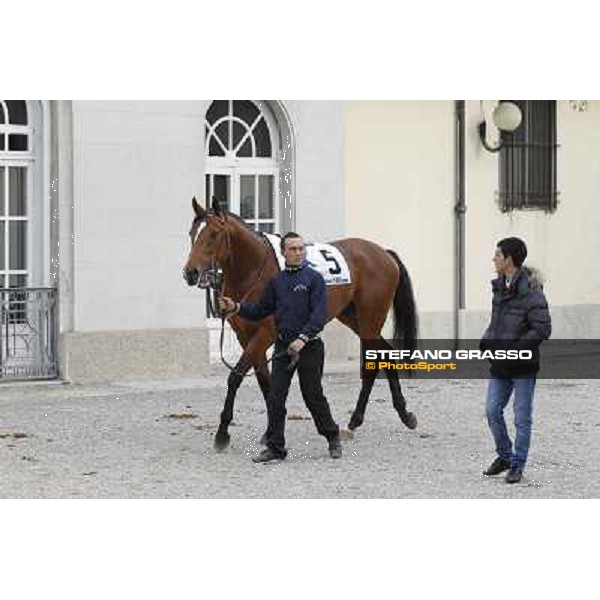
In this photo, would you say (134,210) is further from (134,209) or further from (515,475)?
(515,475)

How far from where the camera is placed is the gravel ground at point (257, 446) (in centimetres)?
913

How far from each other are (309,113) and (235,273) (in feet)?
20.2

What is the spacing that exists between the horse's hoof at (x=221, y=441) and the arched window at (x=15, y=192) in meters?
5.07

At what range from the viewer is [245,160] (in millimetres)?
16172

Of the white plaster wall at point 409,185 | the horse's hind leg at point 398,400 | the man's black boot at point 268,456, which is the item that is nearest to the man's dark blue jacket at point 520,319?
the man's black boot at point 268,456

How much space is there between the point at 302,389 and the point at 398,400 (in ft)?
5.84

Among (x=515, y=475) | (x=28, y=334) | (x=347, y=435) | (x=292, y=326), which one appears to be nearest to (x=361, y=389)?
(x=347, y=435)

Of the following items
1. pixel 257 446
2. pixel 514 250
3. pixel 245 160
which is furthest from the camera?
pixel 245 160

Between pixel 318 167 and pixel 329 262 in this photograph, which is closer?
pixel 329 262

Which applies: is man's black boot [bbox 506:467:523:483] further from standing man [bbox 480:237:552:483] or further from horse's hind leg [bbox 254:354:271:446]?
horse's hind leg [bbox 254:354:271:446]

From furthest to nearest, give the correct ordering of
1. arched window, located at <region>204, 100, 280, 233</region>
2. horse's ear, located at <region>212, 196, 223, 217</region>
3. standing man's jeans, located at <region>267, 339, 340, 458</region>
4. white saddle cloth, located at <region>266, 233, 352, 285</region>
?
arched window, located at <region>204, 100, 280, 233</region> → white saddle cloth, located at <region>266, 233, 352, 285</region> → horse's ear, located at <region>212, 196, 223, 217</region> → standing man's jeans, located at <region>267, 339, 340, 458</region>

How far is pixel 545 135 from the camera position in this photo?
18.7 m

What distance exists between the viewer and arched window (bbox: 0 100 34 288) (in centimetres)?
1481

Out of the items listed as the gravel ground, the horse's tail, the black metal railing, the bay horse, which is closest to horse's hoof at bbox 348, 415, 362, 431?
the bay horse
